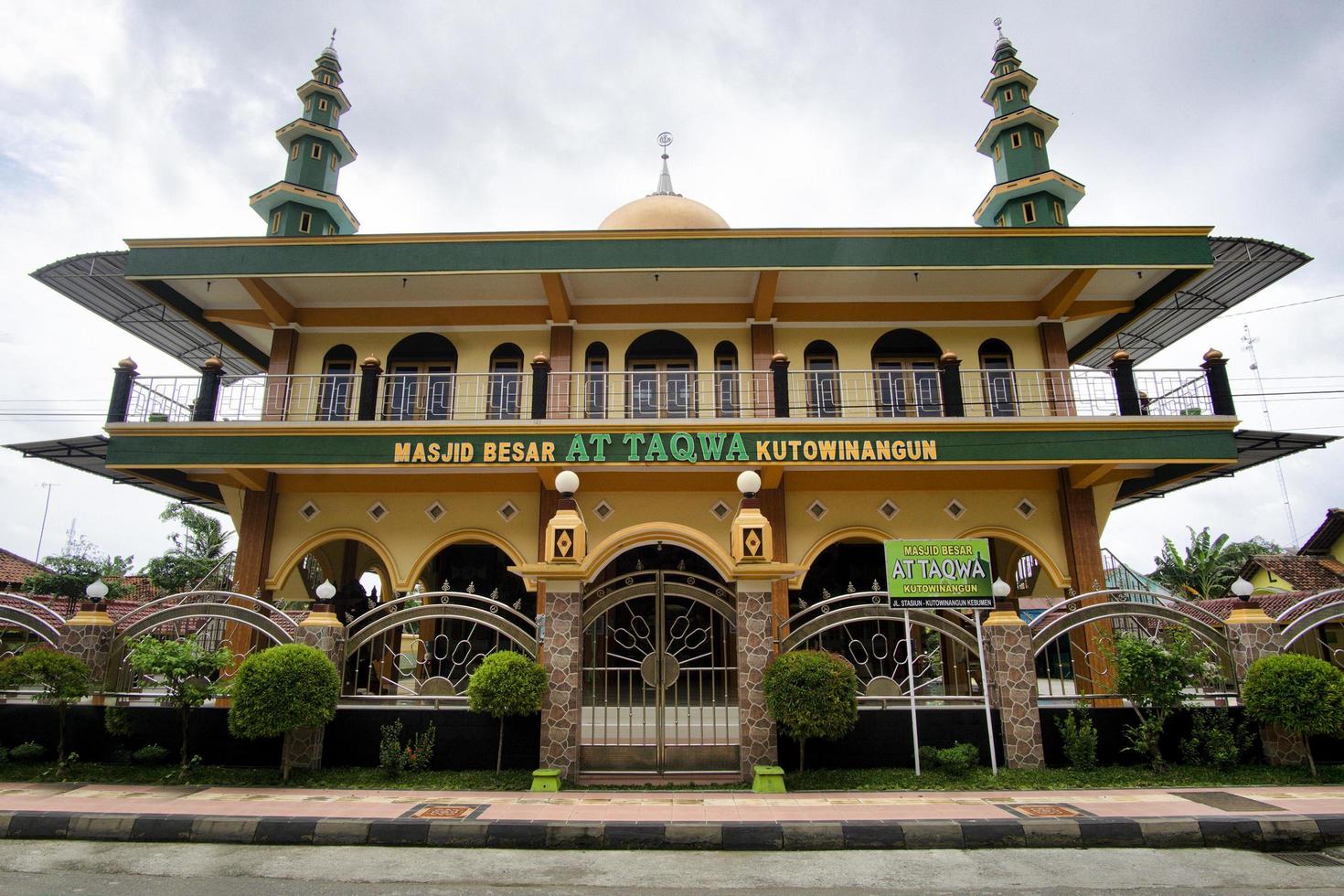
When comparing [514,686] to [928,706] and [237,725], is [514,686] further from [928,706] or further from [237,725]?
[928,706]

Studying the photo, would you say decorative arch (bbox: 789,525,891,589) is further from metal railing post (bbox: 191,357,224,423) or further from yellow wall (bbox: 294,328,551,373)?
metal railing post (bbox: 191,357,224,423)

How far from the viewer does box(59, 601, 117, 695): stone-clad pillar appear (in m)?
8.72

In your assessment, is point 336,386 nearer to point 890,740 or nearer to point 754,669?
point 754,669

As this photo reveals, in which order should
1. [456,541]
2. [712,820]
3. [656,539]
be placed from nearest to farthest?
[712,820]
[656,539]
[456,541]

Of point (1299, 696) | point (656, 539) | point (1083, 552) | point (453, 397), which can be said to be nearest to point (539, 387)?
point (453, 397)

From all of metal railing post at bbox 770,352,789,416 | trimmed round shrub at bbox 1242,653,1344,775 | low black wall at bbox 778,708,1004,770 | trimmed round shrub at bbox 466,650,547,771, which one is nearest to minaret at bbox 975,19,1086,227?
metal railing post at bbox 770,352,789,416

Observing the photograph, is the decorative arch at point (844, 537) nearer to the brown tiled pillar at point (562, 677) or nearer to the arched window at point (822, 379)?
the arched window at point (822, 379)

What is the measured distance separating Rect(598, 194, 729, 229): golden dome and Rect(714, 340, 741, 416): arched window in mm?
4078

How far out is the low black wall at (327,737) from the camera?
836 cm

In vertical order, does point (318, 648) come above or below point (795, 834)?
above

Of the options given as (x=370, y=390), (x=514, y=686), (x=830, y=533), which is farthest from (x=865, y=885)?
(x=370, y=390)

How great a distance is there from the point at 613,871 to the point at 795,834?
5.33 ft

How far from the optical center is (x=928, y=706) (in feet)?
27.7

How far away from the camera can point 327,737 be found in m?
8.48
